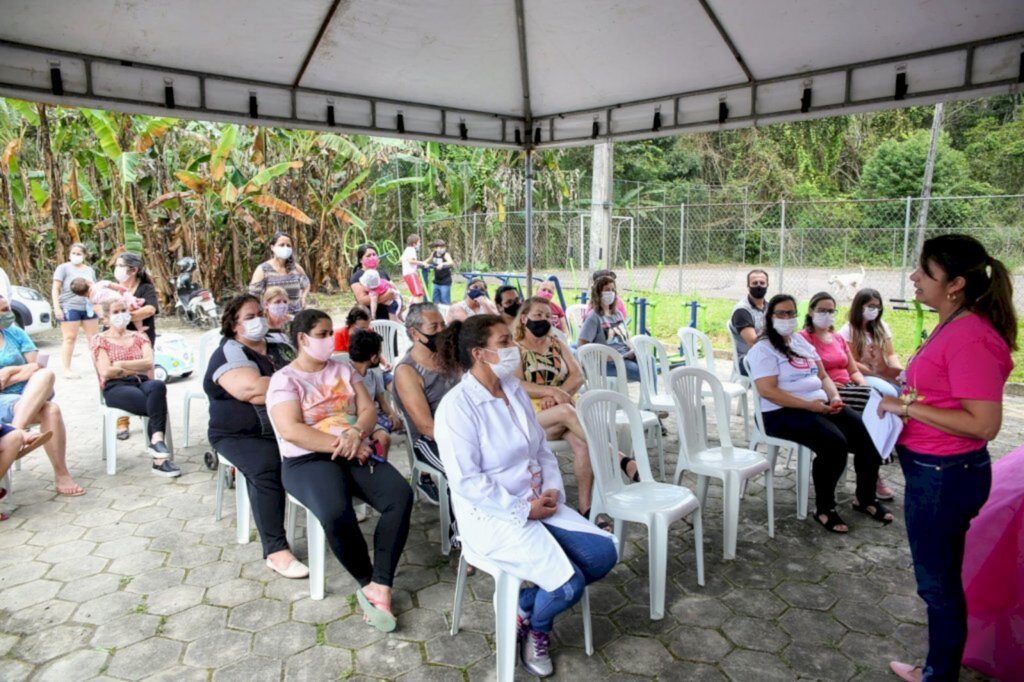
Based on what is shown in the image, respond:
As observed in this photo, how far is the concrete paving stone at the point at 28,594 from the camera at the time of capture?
3.21 meters

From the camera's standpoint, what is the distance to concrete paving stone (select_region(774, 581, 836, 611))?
125 inches

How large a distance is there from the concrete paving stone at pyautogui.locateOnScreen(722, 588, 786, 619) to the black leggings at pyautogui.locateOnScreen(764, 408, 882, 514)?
1021 mm

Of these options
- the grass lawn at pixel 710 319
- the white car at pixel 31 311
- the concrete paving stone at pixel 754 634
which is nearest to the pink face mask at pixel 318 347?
the concrete paving stone at pixel 754 634

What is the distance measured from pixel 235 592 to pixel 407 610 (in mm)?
904

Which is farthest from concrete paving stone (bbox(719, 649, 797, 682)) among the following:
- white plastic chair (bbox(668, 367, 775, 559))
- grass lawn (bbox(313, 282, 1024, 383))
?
grass lawn (bbox(313, 282, 1024, 383))

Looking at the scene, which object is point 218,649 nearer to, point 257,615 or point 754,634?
point 257,615

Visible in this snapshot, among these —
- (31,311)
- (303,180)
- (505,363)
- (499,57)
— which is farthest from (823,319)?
(303,180)

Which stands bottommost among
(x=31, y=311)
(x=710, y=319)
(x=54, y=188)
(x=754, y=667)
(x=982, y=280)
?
(x=754, y=667)

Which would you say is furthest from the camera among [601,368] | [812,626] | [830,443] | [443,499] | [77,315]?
[77,315]

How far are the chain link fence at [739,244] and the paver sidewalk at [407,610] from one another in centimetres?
974

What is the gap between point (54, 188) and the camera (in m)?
11.3

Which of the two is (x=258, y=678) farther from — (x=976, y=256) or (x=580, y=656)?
(x=976, y=256)

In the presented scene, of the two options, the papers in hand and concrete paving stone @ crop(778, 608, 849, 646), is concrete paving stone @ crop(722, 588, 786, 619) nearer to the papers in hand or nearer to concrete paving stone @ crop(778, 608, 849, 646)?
concrete paving stone @ crop(778, 608, 849, 646)

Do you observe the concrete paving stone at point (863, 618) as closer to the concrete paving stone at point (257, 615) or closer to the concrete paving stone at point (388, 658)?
the concrete paving stone at point (388, 658)
